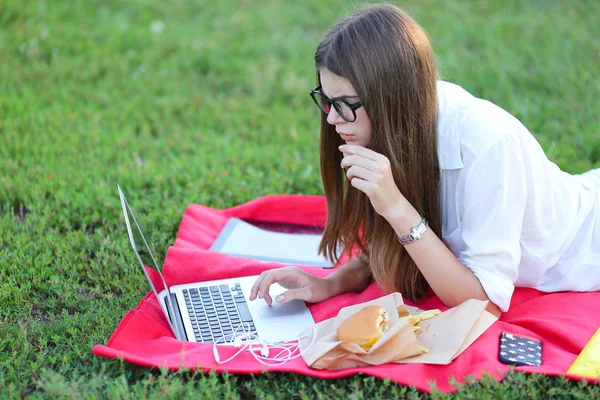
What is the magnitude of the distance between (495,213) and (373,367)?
2.35 feet

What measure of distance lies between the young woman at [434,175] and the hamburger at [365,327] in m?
0.25

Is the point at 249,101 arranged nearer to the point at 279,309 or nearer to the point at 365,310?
the point at 279,309

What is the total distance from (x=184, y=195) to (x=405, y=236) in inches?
80.1

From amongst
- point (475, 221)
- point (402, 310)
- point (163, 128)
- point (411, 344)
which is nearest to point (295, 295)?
point (402, 310)

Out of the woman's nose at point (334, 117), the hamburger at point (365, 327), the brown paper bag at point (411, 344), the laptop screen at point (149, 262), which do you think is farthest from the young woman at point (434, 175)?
the laptop screen at point (149, 262)

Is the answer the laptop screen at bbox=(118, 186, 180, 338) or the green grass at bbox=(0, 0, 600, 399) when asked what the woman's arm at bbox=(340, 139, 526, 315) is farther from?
the laptop screen at bbox=(118, 186, 180, 338)

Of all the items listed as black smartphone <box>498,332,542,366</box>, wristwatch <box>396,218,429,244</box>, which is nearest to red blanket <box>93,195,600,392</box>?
black smartphone <box>498,332,542,366</box>

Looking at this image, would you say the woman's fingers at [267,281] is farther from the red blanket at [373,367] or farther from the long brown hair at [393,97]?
the long brown hair at [393,97]

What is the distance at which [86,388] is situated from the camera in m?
2.66

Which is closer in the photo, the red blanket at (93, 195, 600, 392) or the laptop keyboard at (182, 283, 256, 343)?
the red blanket at (93, 195, 600, 392)

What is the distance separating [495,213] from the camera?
8.87ft

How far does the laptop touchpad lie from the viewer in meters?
3.14

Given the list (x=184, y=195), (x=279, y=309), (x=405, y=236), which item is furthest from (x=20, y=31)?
(x=405, y=236)

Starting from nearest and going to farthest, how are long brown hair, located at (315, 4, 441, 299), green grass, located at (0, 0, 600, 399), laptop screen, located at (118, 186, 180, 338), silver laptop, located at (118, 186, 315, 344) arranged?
long brown hair, located at (315, 4, 441, 299) → green grass, located at (0, 0, 600, 399) → silver laptop, located at (118, 186, 315, 344) → laptop screen, located at (118, 186, 180, 338)
